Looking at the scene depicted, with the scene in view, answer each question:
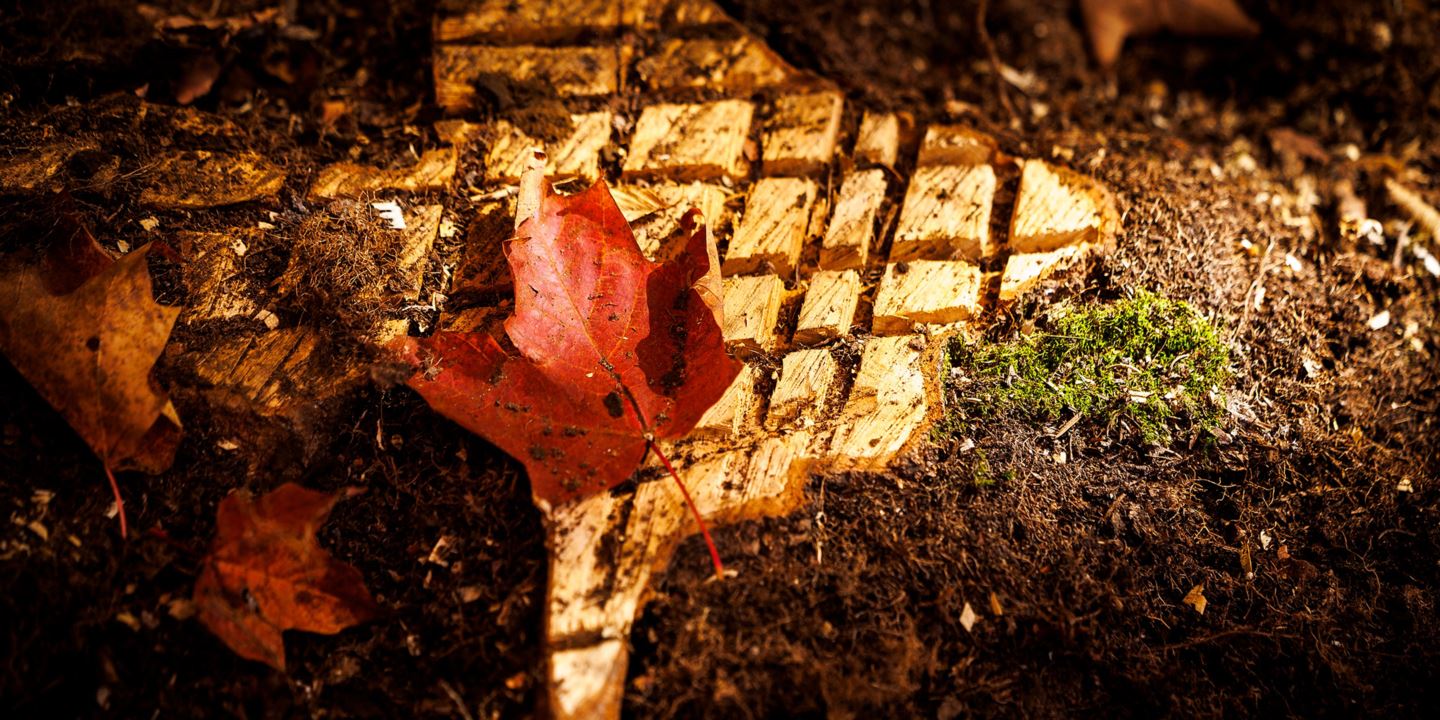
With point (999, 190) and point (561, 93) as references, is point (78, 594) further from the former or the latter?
point (999, 190)

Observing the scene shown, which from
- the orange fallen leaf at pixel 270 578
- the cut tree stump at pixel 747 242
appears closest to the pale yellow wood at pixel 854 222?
the cut tree stump at pixel 747 242

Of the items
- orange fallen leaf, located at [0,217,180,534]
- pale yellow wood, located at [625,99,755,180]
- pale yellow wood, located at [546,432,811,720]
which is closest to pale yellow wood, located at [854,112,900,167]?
pale yellow wood, located at [625,99,755,180]

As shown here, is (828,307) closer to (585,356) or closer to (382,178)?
(585,356)

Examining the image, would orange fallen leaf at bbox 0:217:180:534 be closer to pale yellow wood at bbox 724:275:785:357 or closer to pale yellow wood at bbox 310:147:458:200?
pale yellow wood at bbox 310:147:458:200

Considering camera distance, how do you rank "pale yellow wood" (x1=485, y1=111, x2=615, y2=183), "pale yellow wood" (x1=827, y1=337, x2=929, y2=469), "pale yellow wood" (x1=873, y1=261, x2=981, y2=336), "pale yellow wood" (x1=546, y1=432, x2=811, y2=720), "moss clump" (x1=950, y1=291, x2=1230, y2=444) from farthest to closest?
"pale yellow wood" (x1=485, y1=111, x2=615, y2=183) < "pale yellow wood" (x1=873, y1=261, x2=981, y2=336) < "moss clump" (x1=950, y1=291, x2=1230, y2=444) < "pale yellow wood" (x1=827, y1=337, x2=929, y2=469) < "pale yellow wood" (x1=546, y1=432, x2=811, y2=720)

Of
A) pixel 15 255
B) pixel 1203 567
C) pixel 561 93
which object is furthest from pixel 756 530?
pixel 15 255

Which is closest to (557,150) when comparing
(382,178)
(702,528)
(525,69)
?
(525,69)
